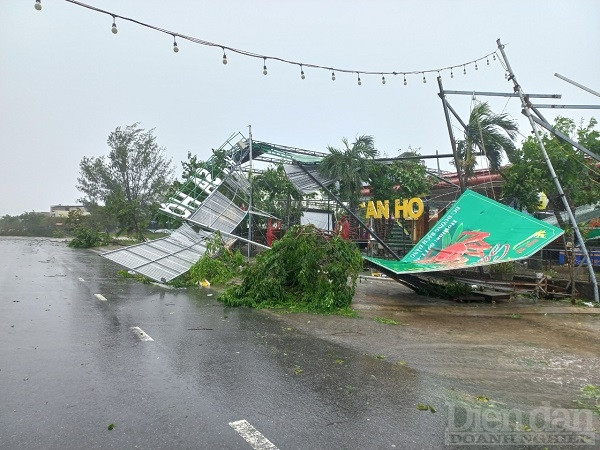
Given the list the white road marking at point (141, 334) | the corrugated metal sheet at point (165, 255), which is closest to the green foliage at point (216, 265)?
the corrugated metal sheet at point (165, 255)

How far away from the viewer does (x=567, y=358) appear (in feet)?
20.4

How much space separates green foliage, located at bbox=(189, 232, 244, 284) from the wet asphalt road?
5.38m

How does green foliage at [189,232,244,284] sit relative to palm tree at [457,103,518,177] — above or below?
below

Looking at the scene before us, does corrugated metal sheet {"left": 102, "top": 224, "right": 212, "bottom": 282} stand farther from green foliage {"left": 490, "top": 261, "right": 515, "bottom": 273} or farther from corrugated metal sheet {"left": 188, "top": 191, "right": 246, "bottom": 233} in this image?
green foliage {"left": 490, "top": 261, "right": 515, "bottom": 273}

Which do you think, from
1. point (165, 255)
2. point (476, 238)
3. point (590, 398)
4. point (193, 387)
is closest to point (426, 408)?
point (590, 398)

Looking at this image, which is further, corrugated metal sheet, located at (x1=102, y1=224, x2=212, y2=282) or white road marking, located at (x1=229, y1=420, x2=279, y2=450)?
corrugated metal sheet, located at (x1=102, y1=224, x2=212, y2=282)

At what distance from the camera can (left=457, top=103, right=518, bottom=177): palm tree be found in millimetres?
13422

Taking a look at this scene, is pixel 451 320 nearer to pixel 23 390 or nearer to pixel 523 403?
pixel 523 403

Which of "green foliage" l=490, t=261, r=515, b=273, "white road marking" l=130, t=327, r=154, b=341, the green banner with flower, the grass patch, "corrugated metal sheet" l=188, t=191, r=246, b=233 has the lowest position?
the grass patch

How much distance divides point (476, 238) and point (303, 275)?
4.54m

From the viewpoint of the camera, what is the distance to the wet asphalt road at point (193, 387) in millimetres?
3639

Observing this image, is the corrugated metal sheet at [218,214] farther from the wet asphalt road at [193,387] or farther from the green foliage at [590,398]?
the green foliage at [590,398]

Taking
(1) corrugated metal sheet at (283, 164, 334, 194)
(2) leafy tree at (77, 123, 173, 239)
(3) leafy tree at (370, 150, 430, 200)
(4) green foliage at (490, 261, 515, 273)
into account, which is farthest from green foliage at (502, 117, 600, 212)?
(2) leafy tree at (77, 123, 173, 239)

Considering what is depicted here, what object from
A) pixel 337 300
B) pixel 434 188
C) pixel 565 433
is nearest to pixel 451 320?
pixel 337 300
